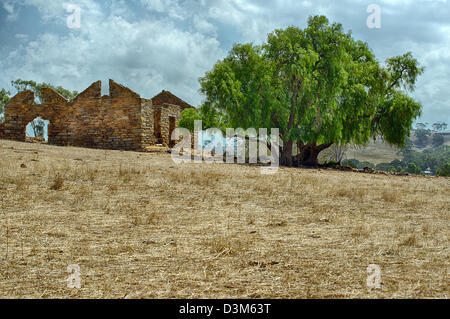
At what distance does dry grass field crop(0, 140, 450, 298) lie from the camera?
3979 mm

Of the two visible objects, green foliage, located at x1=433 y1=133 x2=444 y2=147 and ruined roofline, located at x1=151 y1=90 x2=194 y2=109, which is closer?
ruined roofline, located at x1=151 y1=90 x2=194 y2=109

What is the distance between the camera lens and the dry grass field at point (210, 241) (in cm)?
398

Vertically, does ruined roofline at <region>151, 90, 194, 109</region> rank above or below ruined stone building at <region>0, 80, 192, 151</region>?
above

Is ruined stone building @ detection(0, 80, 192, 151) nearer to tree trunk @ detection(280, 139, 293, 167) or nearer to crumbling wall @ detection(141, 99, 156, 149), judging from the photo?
crumbling wall @ detection(141, 99, 156, 149)

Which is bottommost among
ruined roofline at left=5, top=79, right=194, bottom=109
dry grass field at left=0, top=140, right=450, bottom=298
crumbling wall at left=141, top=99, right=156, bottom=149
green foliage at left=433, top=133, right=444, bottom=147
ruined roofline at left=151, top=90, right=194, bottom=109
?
dry grass field at left=0, top=140, right=450, bottom=298

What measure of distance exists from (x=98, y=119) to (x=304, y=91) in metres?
13.0

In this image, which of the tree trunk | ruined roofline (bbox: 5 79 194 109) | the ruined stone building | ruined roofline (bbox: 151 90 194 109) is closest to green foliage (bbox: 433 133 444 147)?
ruined roofline (bbox: 151 90 194 109)

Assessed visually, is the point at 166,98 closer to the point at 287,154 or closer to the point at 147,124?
the point at 147,124

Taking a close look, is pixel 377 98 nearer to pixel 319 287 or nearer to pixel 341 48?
pixel 341 48

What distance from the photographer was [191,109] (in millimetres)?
35625

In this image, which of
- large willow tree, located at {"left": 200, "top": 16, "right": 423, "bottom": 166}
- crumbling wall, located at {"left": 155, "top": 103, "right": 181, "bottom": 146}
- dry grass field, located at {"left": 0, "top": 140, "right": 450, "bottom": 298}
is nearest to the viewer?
dry grass field, located at {"left": 0, "top": 140, "right": 450, "bottom": 298}

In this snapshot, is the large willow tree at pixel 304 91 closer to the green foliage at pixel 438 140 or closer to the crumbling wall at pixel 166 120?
the crumbling wall at pixel 166 120

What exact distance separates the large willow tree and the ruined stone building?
3.92 meters

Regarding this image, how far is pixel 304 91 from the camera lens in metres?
23.0
